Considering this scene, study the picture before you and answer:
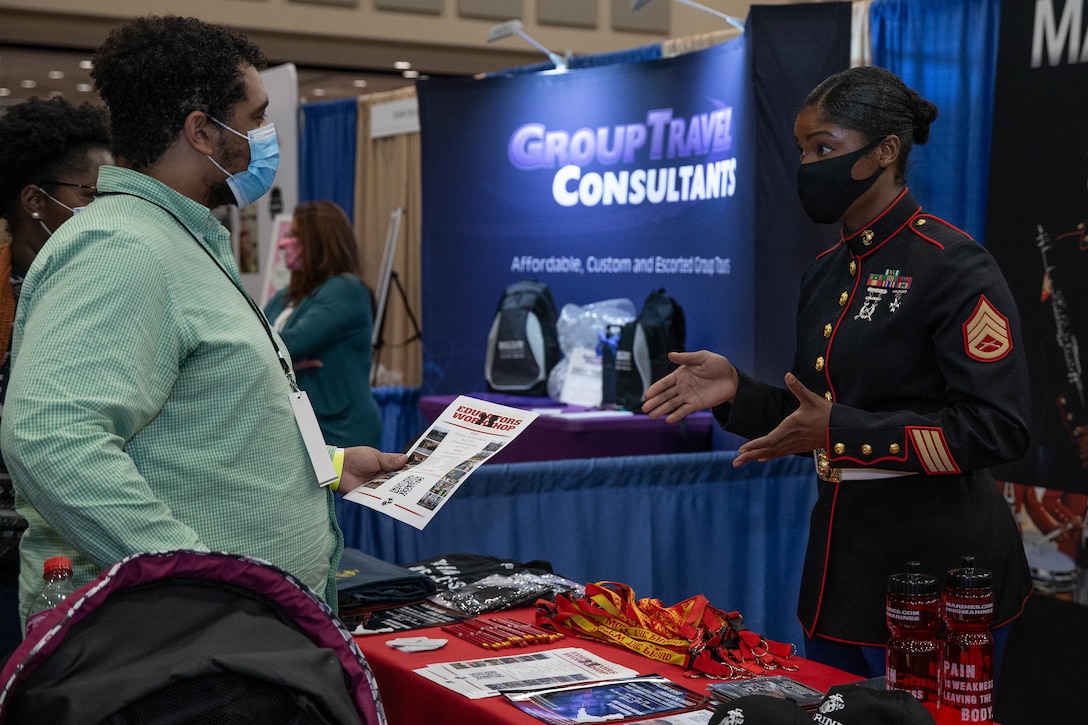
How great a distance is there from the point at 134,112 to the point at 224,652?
790 millimetres

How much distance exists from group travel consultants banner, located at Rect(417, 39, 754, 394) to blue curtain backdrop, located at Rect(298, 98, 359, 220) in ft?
8.08

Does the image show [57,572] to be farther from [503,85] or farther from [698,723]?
[503,85]

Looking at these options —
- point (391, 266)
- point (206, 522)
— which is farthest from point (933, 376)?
point (391, 266)

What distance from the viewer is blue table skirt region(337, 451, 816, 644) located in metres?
3.55

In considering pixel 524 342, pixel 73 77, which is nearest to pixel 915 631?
pixel 524 342

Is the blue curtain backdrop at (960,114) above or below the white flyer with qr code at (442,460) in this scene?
above

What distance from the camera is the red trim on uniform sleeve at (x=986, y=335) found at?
1.81m

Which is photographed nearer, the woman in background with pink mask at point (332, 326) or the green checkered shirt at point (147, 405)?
the green checkered shirt at point (147, 405)

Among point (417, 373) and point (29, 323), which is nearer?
point (29, 323)

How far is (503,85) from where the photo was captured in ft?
19.6

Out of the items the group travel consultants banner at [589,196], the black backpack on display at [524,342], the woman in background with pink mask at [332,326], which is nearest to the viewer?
the woman in background with pink mask at [332,326]

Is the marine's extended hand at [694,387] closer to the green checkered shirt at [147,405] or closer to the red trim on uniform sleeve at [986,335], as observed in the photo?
the red trim on uniform sleeve at [986,335]

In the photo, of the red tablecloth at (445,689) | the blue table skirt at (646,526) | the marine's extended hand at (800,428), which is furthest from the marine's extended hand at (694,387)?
the blue table skirt at (646,526)

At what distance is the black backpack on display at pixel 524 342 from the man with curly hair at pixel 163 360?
3.81 m
